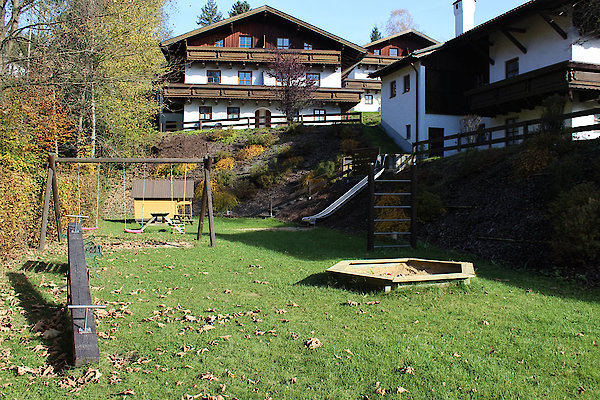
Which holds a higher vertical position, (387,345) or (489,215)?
(489,215)

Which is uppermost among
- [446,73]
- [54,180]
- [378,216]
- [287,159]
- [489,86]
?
[446,73]

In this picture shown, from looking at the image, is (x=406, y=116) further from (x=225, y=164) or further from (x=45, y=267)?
(x=45, y=267)

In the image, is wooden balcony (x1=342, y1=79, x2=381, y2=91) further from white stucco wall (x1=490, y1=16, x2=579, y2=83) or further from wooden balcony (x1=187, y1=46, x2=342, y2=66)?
white stucco wall (x1=490, y1=16, x2=579, y2=83)

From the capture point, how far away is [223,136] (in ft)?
129

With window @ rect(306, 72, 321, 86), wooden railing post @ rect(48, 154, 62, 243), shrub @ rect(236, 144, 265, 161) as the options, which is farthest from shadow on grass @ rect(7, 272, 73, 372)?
window @ rect(306, 72, 321, 86)

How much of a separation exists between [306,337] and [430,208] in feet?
34.2

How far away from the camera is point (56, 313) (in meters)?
7.10

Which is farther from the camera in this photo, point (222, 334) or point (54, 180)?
point (54, 180)

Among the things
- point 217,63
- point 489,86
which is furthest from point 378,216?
point 217,63

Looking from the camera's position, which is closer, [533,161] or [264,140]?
[533,161]

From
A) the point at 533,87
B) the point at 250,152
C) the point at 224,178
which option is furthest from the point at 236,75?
the point at 533,87

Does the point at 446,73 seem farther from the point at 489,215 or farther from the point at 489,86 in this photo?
the point at 489,215

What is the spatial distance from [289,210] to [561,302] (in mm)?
Answer: 18738

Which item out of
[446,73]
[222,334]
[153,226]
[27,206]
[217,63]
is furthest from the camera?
[217,63]
